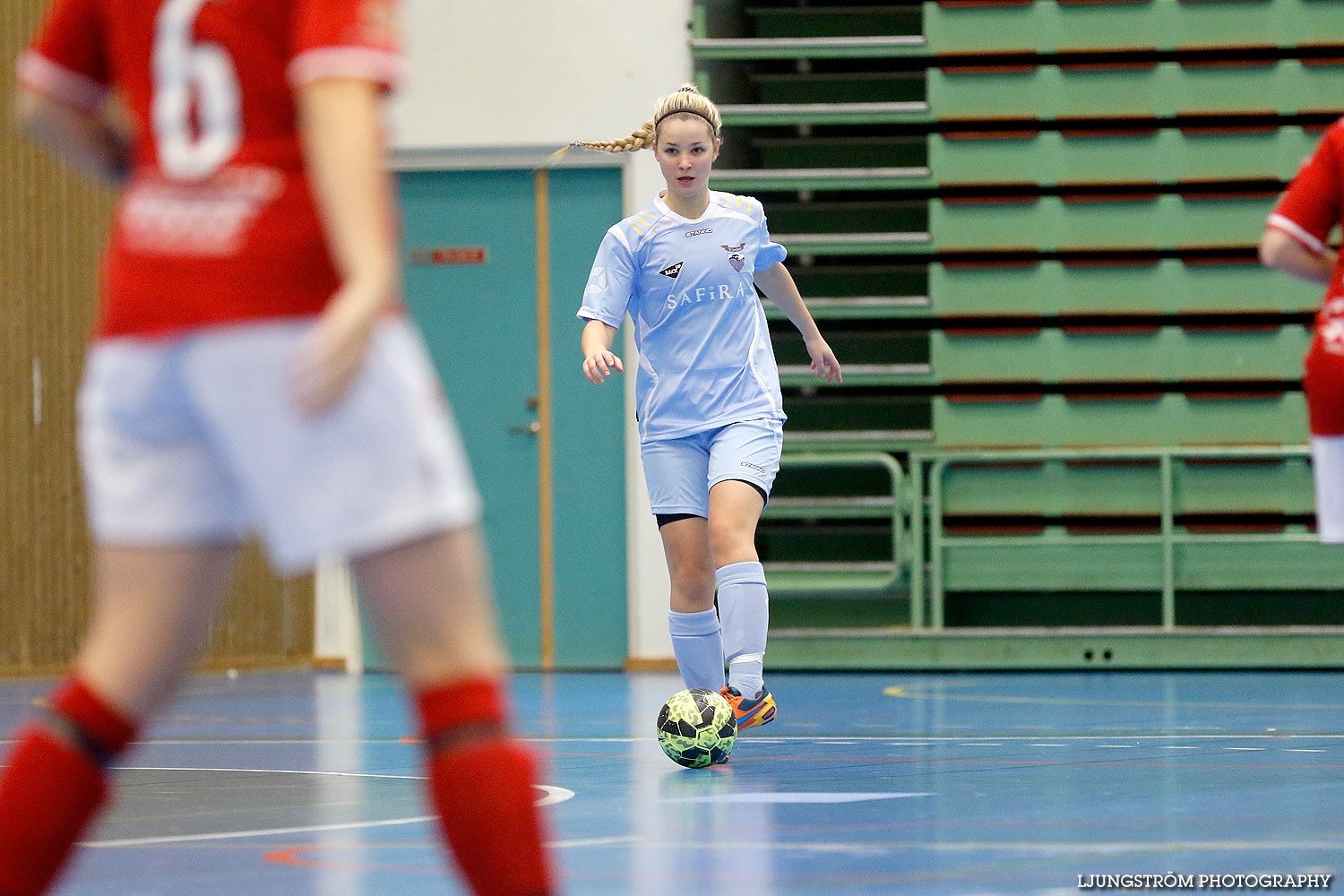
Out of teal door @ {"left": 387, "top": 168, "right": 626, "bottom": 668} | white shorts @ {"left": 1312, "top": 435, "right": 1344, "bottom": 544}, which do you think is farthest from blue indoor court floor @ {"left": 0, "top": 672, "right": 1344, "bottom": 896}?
teal door @ {"left": 387, "top": 168, "right": 626, "bottom": 668}

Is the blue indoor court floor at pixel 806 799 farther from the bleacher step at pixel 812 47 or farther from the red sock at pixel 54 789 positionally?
the bleacher step at pixel 812 47

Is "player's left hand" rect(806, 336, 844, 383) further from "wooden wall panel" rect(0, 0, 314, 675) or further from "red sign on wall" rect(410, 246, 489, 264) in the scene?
"wooden wall panel" rect(0, 0, 314, 675)

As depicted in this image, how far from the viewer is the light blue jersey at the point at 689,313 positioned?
Result: 5332mm

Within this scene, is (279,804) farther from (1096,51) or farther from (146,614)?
(1096,51)

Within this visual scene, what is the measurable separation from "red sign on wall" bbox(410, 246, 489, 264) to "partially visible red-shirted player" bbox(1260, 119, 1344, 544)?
7.12 meters

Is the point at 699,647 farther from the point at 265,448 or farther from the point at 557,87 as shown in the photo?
the point at 557,87

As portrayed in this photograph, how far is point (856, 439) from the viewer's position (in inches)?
368

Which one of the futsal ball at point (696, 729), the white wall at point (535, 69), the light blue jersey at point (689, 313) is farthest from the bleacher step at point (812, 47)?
the futsal ball at point (696, 729)

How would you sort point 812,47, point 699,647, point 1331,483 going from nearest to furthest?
point 1331,483, point 699,647, point 812,47

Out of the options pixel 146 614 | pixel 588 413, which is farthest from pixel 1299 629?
pixel 146 614

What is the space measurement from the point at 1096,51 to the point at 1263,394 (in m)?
1.93

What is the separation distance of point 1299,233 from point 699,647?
2.44m

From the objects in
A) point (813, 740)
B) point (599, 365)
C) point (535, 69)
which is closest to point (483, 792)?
point (599, 365)

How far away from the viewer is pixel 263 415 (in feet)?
6.20
